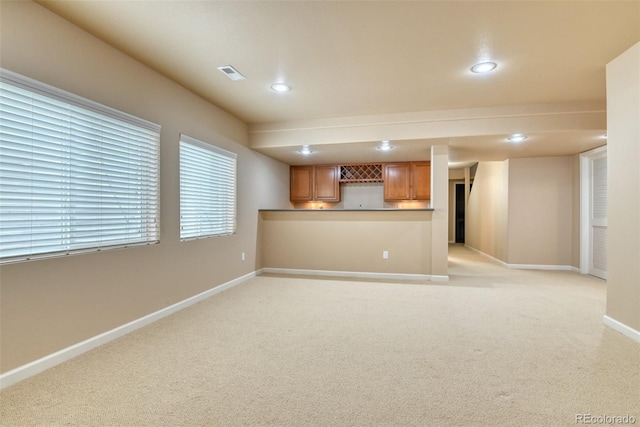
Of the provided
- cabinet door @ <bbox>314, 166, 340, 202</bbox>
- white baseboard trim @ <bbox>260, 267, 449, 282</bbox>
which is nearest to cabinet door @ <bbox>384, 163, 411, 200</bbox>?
cabinet door @ <bbox>314, 166, 340, 202</bbox>

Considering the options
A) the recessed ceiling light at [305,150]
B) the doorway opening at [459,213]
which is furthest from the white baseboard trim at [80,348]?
the doorway opening at [459,213]

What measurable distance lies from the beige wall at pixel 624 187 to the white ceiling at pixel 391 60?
0.23m

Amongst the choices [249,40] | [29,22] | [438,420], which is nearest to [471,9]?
[249,40]

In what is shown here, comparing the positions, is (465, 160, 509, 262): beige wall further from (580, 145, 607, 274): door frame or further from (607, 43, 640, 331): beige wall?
(607, 43, 640, 331): beige wall

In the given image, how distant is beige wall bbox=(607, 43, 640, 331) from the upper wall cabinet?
14.6 ft

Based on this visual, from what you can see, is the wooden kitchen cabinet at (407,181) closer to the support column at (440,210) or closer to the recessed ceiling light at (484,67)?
the support column at (440,210)

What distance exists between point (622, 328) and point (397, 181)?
4.20 m

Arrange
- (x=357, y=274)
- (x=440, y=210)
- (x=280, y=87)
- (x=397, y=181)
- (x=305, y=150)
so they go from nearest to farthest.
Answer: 1. (x=280, y=87)
2. (x=440, y=210)
3. (x=357, y=274)
4. (x=305, y=150)
5. (x=397, y=181)

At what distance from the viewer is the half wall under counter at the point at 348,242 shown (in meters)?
4.70

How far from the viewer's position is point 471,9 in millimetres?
2059

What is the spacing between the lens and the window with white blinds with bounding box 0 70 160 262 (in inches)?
74.8

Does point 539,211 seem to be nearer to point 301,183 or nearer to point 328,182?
point 328,182

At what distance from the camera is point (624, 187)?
8.44 feet

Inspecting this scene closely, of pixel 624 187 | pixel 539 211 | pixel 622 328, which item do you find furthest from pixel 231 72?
pixel 539 211
